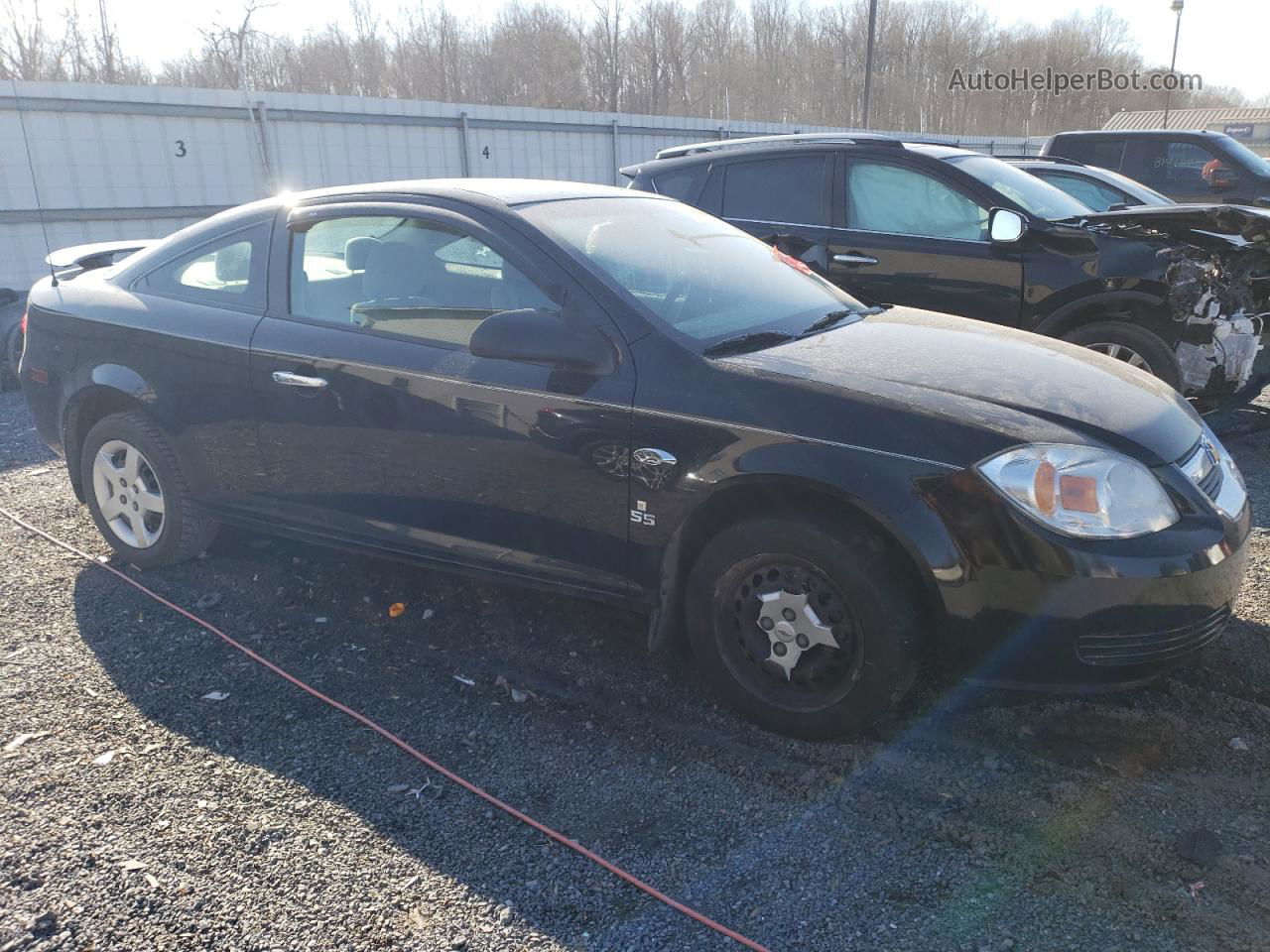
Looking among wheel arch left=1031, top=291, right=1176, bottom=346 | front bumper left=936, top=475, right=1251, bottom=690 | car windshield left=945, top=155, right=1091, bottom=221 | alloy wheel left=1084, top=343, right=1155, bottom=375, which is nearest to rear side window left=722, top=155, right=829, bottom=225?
car windshield left=945, top=155, right=1091, bottom=221

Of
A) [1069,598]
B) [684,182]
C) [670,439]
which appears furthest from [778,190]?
[1069,598]

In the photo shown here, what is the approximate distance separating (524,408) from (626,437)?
38cm

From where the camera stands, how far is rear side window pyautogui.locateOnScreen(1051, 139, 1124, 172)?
1260cm

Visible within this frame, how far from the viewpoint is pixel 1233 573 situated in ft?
9.19

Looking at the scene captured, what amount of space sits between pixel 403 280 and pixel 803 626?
1923 millimetres

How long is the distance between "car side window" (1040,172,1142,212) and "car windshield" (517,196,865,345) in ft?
17.1

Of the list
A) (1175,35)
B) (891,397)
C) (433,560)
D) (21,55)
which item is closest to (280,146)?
(433,560)

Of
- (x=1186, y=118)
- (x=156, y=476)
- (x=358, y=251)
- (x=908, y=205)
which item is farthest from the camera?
(x=1186, y=118)

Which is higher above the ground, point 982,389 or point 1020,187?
point 1020,187

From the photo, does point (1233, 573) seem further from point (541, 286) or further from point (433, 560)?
point (433, 560)

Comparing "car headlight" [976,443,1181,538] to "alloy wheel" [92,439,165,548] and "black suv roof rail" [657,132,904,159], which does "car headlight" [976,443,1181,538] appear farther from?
"black suv roof rail" [657,132,904,159]

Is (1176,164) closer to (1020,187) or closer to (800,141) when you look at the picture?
(1020,187)

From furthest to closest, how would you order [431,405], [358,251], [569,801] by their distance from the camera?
[358,251], [431,405], [569,801]

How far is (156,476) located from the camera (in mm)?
4223
